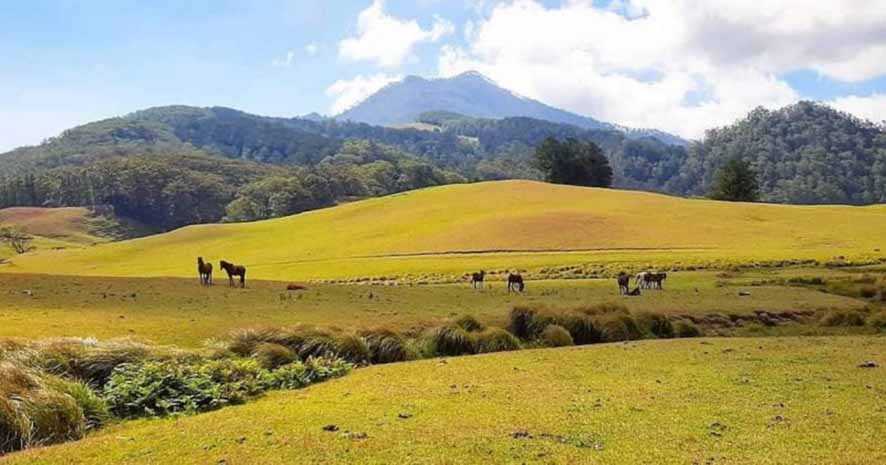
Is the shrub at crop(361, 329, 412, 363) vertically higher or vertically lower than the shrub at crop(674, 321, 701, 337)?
higher

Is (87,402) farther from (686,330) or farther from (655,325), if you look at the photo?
(686,330)

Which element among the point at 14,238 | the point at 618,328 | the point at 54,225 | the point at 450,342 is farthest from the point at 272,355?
the point at 54,225

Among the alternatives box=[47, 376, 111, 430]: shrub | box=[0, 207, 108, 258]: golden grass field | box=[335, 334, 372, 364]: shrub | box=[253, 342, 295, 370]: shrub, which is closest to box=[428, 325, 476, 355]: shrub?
box=[335, 334, 372, 364]: shrub

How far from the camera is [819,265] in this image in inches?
1953

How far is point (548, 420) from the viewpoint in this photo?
1270cm

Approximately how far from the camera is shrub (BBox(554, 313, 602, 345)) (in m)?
24.6

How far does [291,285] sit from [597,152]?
133 meters

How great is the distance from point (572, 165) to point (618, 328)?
13536 cm

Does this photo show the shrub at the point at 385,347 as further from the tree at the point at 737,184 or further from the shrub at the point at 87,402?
the tree at the point at 737,184

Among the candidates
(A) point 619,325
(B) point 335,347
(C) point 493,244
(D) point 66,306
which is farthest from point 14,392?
(C) point 493,244

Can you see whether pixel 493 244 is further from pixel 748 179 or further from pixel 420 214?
pixel 748 179

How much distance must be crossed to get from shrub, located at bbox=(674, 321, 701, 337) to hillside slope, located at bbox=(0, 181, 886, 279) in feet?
93.2

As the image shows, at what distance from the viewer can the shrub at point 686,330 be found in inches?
1014

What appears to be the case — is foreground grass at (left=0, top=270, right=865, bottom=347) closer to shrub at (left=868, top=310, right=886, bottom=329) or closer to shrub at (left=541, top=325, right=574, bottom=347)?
shrub at (left=868, top=310, right=886, bottom=329)
